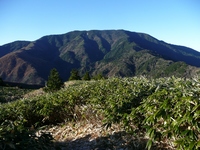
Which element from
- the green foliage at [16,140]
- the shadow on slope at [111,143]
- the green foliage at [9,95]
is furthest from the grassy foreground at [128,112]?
the green foliage at [9,95]

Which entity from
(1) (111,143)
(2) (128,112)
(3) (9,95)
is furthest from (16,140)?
(3) (9,95)

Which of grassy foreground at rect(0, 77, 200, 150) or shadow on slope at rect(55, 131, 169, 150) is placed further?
shadow on slope at rect(55, 131, 169, 150)

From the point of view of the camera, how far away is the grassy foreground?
2.73m

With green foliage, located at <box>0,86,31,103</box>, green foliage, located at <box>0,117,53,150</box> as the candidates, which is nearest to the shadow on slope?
green foliage, located at <box>0,117,53,150</box>

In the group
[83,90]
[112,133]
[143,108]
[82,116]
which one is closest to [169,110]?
[143,108]

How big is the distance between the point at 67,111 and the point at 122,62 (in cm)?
17211

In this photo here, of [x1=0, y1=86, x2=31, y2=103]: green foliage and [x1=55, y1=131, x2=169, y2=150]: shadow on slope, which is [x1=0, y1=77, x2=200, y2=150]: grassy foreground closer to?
[x1=55, y1=131, x2=169, y2=150]: shadow on slope

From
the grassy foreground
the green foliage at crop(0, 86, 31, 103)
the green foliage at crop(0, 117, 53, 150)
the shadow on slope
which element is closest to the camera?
the green foliage at crop(0, 117, 53, 150)

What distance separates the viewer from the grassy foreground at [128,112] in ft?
8.96

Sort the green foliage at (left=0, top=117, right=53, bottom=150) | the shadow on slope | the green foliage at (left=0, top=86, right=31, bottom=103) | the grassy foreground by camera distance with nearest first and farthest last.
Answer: the green foliage at (left=0, top=117, right=53, bottom=150) < the grassy foreground < the shadow on slope < the green foliage at (left=0, top=86, right=31, bottom=103)

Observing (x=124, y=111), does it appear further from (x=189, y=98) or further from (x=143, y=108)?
(x=189, y=98)

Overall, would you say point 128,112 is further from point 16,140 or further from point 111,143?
point 16,140

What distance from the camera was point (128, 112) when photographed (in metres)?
3.95

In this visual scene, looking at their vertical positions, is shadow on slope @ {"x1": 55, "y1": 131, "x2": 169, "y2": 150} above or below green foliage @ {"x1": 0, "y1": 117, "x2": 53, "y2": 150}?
below
